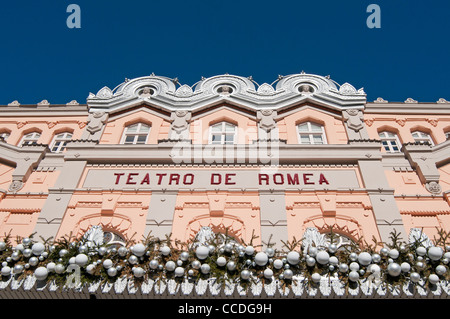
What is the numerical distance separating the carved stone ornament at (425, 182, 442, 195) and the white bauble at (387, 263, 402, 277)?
543 cm

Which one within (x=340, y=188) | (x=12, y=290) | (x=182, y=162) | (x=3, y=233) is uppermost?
(x=182, y=162)

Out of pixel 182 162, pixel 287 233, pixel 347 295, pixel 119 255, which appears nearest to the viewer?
pixel 347 295

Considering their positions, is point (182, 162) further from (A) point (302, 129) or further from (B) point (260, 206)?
(A) point (302, 129)

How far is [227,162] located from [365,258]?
6.49 m

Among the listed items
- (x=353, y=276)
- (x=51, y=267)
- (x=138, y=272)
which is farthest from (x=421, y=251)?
(x=51, y=267)

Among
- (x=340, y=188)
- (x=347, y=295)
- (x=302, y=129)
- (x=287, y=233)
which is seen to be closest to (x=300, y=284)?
(x=347, y=295)

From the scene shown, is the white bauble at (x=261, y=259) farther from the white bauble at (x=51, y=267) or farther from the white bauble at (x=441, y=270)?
the white bauble at (x=51, y=267)

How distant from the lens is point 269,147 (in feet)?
47.9

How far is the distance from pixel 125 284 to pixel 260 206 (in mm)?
5209

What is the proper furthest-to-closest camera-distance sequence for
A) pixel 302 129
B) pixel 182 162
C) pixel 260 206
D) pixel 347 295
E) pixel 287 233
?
pixel 302 129, pixel 182 162, pixel 260 206, pixel 287 233, pixel 347 295

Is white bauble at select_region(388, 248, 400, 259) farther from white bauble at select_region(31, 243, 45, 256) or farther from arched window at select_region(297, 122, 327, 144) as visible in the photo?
white bauble at select_region(31, 243, 45, 256)

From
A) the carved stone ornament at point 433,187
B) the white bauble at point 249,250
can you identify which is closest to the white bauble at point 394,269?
the white bauble at point 249,250

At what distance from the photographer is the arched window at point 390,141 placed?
A: 1560cm

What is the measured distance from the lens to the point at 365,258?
8875 millimetres
